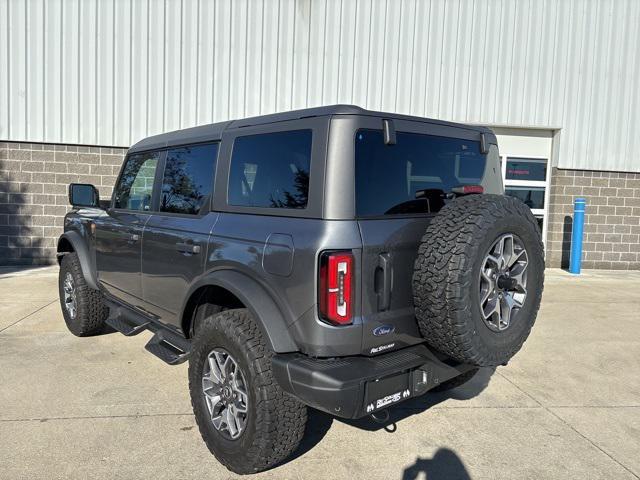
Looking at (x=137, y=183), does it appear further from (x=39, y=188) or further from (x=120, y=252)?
(x=39, y=188)

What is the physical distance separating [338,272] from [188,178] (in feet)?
5.40

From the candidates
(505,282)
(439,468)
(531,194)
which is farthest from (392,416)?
(531,194)

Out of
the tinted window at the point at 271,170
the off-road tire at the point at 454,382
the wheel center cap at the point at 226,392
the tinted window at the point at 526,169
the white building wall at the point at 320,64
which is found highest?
the white building wall at the point at 320,64

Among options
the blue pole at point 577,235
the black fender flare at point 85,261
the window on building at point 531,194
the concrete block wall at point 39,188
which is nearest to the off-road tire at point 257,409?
the black fender flare at point 85,261

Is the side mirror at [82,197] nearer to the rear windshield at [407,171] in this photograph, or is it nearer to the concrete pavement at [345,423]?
the concrete pavement at [345,423]

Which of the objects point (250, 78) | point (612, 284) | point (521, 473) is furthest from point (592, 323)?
point (250, 78)

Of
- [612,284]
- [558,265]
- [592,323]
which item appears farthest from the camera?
[558,265]

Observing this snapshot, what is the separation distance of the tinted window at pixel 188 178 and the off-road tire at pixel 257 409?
3.07 feet

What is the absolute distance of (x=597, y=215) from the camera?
11.0m

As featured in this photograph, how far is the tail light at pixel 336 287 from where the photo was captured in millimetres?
2307

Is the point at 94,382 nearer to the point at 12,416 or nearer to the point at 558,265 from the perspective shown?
the point at 12,416

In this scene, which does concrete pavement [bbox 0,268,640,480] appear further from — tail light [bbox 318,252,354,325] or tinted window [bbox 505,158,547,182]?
tinted window [bbox 505,158,547,182]

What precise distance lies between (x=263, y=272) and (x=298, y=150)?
Result: 671mm

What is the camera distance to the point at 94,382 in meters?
3.98
